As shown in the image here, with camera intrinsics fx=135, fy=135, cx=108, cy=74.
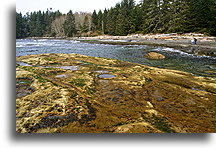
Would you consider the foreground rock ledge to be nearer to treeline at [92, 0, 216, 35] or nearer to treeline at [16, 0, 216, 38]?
treeline at [16, 0, 216, 38]

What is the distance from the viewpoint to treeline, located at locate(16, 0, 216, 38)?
2195cm

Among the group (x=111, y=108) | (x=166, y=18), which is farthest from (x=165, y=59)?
(x=166, y=18)

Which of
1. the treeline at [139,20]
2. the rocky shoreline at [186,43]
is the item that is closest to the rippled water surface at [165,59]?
the rocky shoreline at [186,43]

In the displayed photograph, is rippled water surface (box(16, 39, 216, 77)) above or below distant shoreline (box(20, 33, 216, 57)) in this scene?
below

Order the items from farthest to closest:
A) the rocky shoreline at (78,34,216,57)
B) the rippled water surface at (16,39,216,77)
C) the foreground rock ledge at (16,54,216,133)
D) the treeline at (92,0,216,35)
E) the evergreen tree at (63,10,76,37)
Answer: the evergreen tree at (63,10,76,37) → the treeline at (92,0,216,35) → the rocky shoreline at (78,34,216,57) → the rippled water surface at (16,39,216,77) → the foreground rock ledge at (16,54,216,133)

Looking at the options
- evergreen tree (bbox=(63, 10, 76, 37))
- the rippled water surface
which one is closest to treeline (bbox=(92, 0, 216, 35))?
the rippled water surface

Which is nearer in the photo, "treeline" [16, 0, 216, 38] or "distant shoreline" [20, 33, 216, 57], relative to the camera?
"distant shoreline" [20, 33, 216, 57]

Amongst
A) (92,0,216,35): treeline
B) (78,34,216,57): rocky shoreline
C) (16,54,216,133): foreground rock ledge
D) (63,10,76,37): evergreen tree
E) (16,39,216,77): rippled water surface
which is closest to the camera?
(16,54,216,133): foreground rock ledge

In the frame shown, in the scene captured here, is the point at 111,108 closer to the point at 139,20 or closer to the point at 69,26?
the point at 139,20

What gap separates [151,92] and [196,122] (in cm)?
97

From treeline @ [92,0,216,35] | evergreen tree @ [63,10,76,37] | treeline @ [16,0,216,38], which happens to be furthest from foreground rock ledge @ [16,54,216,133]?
evergreen tree @ [63,10,76,37]

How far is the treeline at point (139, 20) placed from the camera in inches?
864

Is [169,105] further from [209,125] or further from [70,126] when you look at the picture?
[70,126]

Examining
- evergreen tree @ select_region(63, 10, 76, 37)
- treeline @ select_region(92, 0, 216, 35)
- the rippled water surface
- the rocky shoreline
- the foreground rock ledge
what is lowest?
the foreground rock ledge
